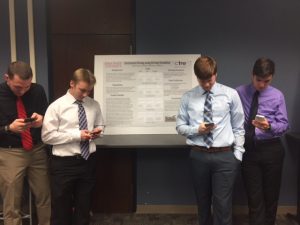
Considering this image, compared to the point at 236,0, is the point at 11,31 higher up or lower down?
lower down

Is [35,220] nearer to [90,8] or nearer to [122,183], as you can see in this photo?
[122,183]

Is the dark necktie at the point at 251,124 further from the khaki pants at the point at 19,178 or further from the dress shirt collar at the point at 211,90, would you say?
the khaki pants at the point at 19,178

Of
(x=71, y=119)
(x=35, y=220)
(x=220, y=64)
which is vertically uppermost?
(x=220, y=64)

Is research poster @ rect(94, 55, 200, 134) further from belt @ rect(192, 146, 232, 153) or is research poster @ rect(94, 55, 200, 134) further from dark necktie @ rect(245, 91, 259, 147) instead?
belt @ rect(192, 146, 232, 153)

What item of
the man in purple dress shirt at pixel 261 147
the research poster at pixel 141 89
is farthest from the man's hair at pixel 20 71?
the man in purple dress shirt at pixel 261 147

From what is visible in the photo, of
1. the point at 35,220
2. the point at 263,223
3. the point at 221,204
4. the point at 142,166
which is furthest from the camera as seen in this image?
the point at 142,166

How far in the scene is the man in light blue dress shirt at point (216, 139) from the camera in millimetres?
2342

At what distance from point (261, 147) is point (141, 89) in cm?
123

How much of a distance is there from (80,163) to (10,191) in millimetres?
580

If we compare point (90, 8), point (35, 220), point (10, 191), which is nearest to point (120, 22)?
point (90, 8)

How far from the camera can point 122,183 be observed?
345 centimetres

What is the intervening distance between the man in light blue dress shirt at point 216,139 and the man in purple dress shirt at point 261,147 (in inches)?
11.8

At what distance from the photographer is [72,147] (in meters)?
2.53

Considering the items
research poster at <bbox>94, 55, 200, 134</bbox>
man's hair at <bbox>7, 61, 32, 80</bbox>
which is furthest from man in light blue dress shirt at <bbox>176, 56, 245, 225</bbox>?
man's hair at <bbox>7, 61, 32, 80</bbox>
